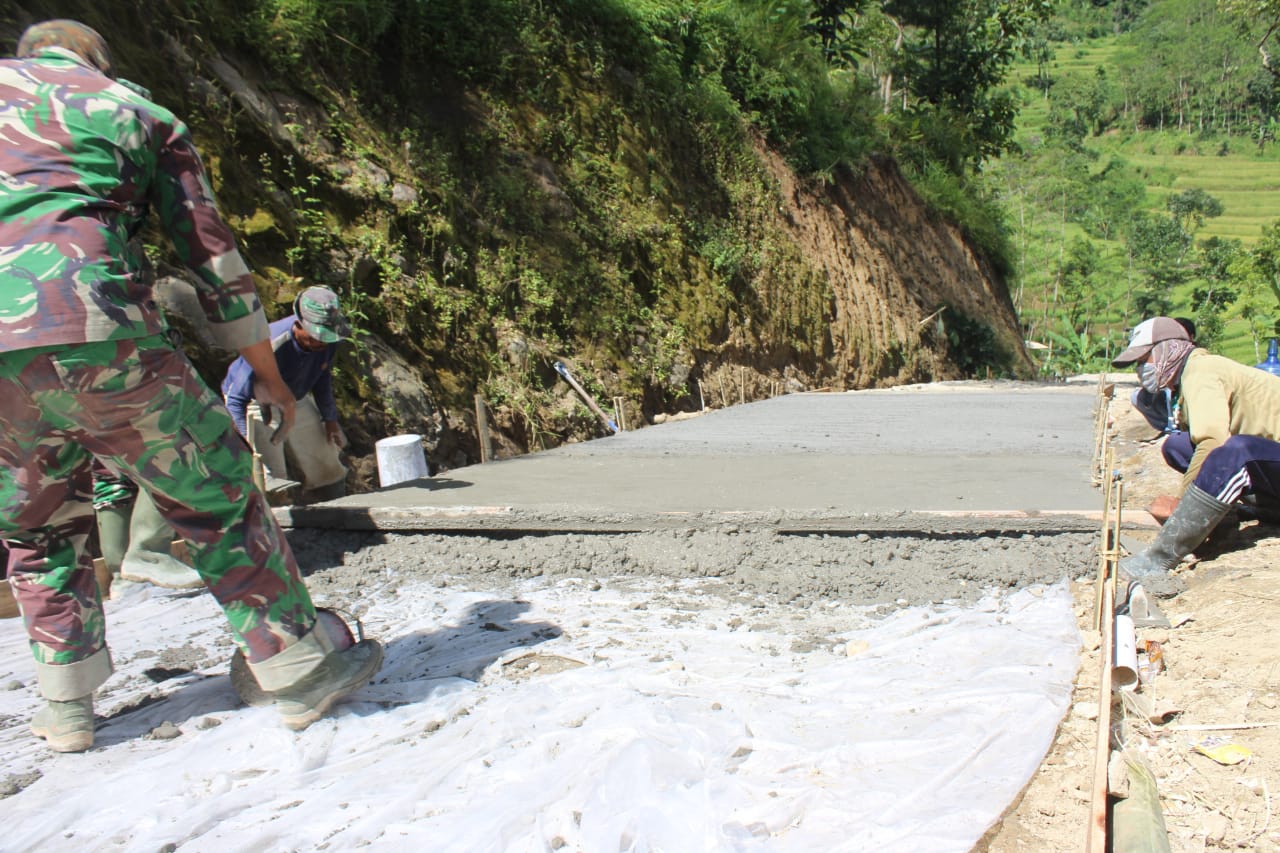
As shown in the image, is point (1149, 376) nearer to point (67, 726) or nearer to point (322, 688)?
point (322, 688)

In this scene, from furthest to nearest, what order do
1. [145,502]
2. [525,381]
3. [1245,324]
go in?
[1245,324]
[525,381]
[145,502]

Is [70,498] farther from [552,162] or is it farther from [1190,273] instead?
[1190,273]

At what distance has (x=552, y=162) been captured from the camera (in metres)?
9.93

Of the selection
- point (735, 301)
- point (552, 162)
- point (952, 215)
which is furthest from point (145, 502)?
point (952, 215)

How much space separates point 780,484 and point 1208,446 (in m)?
1.76

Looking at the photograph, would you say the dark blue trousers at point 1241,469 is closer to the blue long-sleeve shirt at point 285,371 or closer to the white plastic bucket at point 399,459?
the blue long-sleeve shirt at point 285,371

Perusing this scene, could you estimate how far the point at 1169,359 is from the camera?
3795 mm

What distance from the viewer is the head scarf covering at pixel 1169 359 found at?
377cm

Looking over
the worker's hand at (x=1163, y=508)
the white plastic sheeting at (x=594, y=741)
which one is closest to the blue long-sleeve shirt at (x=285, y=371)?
the white plastic sheeting at (x=594, y=741)

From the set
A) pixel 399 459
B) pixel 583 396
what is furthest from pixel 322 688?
pixel 583 396

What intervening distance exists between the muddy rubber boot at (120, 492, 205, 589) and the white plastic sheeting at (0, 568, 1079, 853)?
35 cm

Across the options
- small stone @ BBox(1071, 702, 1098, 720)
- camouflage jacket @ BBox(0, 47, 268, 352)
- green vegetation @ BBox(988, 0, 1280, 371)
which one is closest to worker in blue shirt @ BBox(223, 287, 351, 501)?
camouflage jacket @ BBox(0, 47, 268, 352)

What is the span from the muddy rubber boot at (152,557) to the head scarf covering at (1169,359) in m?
3.87

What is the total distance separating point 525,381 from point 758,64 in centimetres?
885
